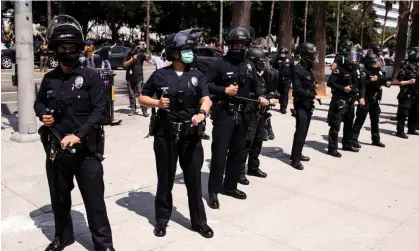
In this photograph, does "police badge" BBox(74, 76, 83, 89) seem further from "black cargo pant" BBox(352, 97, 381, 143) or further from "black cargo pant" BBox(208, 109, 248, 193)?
"black cargo pant" BBox(352, 97, 381, 143)

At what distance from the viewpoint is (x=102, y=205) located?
3.70 metres

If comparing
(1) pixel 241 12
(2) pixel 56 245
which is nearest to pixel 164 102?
(2) pixel 56 245

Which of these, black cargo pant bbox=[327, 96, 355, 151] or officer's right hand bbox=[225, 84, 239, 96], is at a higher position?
officer's right hand bbox=[225, 84, 239, 96]

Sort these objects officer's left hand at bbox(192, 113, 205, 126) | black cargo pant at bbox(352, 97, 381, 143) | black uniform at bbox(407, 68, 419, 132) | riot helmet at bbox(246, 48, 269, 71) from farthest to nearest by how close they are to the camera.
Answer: black uniform at bbox(407, 68, 419, 132)
black cargo pant at bbox(352, 97, 381, 143)
riot helmet at bbox(246, 48, 269, 71)
officer's left hand at bbox(192, 113, 205, 126)

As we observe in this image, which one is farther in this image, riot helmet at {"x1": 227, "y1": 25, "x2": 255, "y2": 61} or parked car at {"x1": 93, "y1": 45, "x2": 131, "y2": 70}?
parked car at {"x1": 93, "y1": 45, "x2": 131, "y2": 70}

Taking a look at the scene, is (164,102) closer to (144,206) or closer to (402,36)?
(144,206)

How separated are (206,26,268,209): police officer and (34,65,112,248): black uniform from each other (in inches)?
63.6

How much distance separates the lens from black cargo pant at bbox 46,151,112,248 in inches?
140

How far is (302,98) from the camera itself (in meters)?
6.66

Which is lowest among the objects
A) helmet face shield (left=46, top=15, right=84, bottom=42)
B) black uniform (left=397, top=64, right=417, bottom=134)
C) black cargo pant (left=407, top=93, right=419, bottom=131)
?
black cargo pant (left=407, top=93, right=419, bottom=131)

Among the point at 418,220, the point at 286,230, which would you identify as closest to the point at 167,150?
the point at 286,230

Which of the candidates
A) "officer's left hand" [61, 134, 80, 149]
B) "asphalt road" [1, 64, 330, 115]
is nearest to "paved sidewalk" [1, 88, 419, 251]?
"officer's left hand" [61, 134, 80, 149]

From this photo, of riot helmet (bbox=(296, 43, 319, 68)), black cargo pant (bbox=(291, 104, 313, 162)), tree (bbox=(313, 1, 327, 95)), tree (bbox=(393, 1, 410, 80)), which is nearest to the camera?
riot helmet (bbox=(296, 43, 319, 68))

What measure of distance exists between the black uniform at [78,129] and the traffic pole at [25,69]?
464cm
